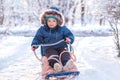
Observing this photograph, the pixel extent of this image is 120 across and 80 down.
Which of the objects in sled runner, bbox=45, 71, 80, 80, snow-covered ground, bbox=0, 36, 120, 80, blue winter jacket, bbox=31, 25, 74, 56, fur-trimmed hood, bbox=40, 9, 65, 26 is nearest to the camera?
sled runner, bbox=45, 71, 80, 80

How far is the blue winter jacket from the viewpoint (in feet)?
20.9

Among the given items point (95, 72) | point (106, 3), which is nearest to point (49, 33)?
point (95, 72)

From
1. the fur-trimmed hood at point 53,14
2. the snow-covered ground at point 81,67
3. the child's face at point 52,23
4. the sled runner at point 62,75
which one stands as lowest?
the snow-covered ground at point 81,67

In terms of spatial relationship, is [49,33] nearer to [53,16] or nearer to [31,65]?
[53,16]

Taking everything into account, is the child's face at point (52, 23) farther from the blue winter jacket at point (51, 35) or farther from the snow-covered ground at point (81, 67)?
the snow-covered ground at point (81, 67)

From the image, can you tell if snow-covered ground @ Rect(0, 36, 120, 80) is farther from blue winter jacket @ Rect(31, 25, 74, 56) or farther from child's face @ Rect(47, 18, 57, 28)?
child's face @ Rect(47, 18, 57, 28)

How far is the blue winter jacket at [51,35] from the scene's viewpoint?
6.38m

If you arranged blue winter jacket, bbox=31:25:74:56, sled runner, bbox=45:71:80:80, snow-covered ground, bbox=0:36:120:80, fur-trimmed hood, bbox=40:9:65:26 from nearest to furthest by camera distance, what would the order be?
sled runner, bbox=45:71:80:80, blue winter jacket, bbox=31:25:74:56, fur-trimmed hood, bbox=40:9:65:26, snow-covered ground, bbox=0:36:120:80

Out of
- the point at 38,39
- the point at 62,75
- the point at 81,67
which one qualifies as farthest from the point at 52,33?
the point at 81,67

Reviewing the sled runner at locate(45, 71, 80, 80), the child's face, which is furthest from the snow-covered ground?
the child's face

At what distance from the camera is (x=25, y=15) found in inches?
1443

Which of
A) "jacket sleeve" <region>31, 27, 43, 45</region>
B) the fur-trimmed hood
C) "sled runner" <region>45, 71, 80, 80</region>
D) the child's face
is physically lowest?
"sled runner" <region>45, 71, 80, 80</region>

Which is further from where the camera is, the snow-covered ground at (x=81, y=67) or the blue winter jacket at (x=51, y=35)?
the snow-covered ground at (x=81, y=67)

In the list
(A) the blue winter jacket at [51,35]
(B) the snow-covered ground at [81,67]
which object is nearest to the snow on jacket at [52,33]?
(A) the blue winter jacket at [51,35]
